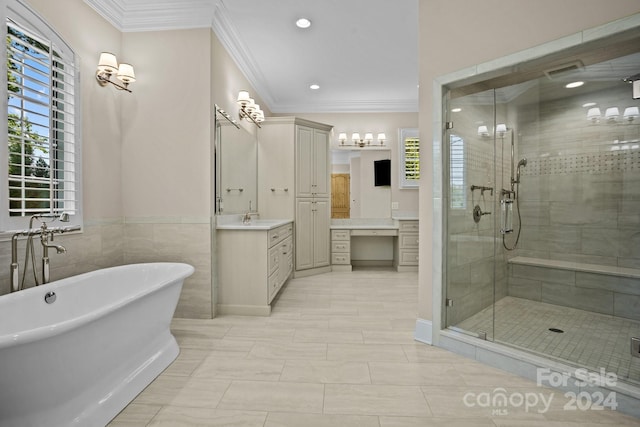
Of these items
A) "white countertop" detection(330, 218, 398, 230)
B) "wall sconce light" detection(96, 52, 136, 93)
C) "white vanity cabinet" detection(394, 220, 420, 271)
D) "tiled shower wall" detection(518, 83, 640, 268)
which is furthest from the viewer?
"white countertop" detection(330, 218, 398, 230)

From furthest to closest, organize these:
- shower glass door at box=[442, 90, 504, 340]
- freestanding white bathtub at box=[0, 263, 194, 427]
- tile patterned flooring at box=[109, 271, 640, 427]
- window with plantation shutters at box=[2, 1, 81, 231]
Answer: shower glass door at box=[442, 90, 504, 340], window with plantation shutters at box=[2, 1, 81, 231], tile patterned flooring at box=[109, 271, 640, 427], freestanding white bathtub at box=[0, 263, 194, 427]

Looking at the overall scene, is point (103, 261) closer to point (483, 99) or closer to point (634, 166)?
point (483, 99)

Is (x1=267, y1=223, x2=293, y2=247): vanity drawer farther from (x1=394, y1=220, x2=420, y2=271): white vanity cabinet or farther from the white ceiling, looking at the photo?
the white ceiling

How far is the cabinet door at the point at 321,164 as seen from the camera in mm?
4801

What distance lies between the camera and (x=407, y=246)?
4969 millimetres

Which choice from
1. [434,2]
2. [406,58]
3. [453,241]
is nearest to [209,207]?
[453,241]

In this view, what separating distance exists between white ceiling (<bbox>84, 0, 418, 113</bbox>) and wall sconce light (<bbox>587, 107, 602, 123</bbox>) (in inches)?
68.1

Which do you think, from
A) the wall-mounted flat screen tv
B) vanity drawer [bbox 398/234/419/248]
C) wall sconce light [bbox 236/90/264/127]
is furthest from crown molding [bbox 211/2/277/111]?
vanity drawer [bbox 398/234/419/248]

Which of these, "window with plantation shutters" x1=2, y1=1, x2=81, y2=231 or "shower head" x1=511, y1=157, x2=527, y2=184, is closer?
"window with plantation shutters" x1=2, y1=1, x2=81, y2=231

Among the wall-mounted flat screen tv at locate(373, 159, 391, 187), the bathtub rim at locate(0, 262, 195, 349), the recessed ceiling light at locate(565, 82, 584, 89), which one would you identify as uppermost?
the recessed ceiling light at locate(565, 82, 584, 89)

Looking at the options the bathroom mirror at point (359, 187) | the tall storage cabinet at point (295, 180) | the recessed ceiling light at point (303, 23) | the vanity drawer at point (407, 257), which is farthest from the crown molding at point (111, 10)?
the vanity drawer at point (407, 257)

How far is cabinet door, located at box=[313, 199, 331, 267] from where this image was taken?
4.79m

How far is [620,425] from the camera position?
4.89 ft

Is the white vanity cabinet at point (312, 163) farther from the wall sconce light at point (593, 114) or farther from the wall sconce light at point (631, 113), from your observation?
the wall sconce light at point (631, 113)
